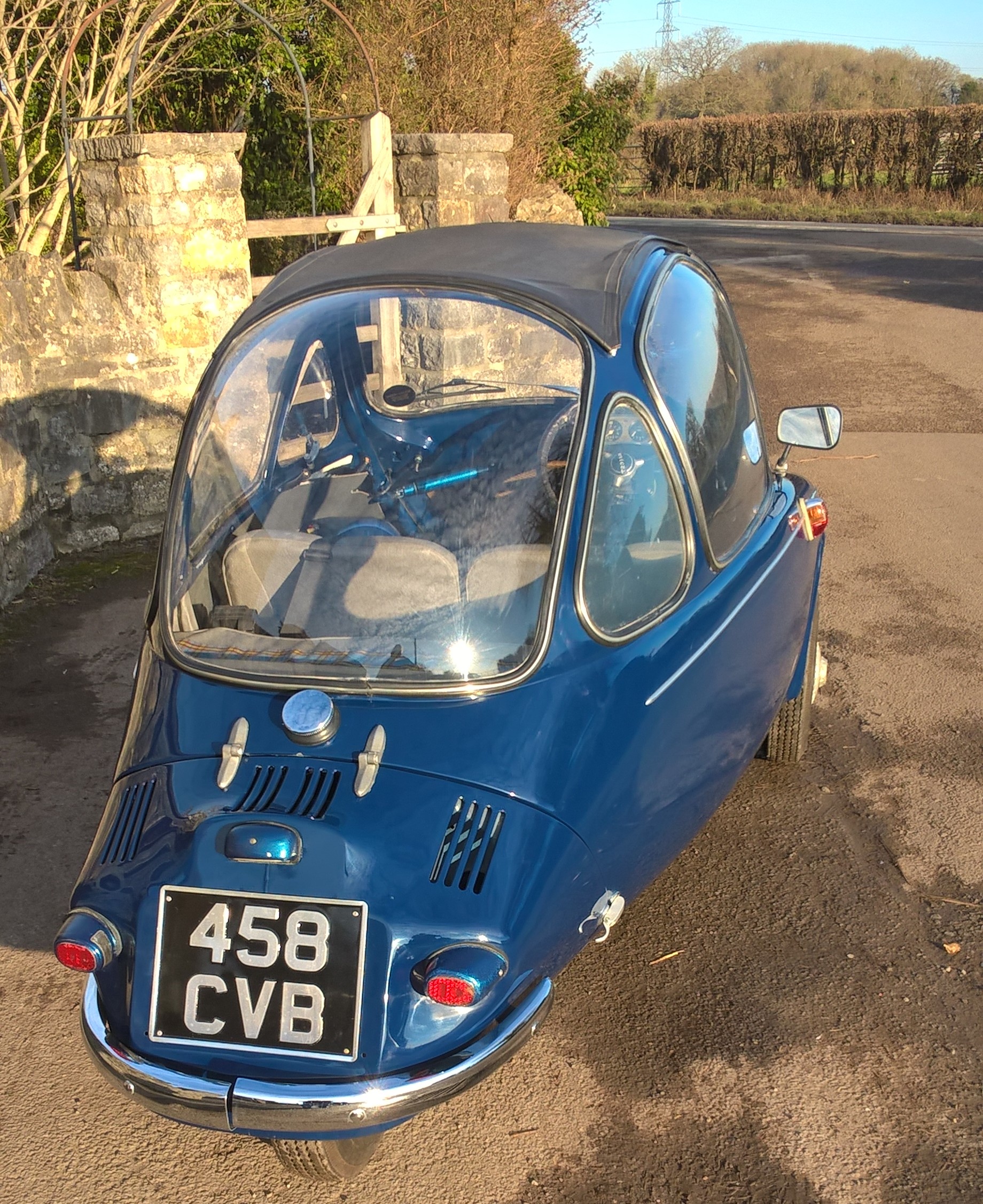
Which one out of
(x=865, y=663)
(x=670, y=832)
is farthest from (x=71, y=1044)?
(x=865, y=663)

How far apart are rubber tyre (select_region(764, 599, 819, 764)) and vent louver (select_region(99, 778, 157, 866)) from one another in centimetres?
240

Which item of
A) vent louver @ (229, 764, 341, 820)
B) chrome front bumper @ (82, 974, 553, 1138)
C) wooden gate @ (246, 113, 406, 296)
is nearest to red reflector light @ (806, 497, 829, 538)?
vent louver @ (229, 764, 341, 820)

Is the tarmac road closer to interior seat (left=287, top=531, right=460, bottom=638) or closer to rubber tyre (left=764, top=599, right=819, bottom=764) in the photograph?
rubber tyre (left=764, top=599, right=819, bottom=764)

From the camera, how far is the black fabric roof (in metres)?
3.07

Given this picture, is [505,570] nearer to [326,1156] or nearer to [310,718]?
[310,718]

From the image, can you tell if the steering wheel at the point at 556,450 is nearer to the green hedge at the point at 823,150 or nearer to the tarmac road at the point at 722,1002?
the tarmac road at the point at 722,1002

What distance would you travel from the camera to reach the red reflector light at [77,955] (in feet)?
7.65

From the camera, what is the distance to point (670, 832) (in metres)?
2.99

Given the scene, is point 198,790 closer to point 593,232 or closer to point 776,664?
point 776,664

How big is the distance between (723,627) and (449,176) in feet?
18.6

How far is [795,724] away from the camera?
4.24 m

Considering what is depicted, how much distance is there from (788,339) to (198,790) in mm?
11155

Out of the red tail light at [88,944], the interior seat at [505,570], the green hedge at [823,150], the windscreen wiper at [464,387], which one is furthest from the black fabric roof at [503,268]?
the green hedge at [823,150]

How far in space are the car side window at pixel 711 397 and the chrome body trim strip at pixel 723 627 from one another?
15 cm
